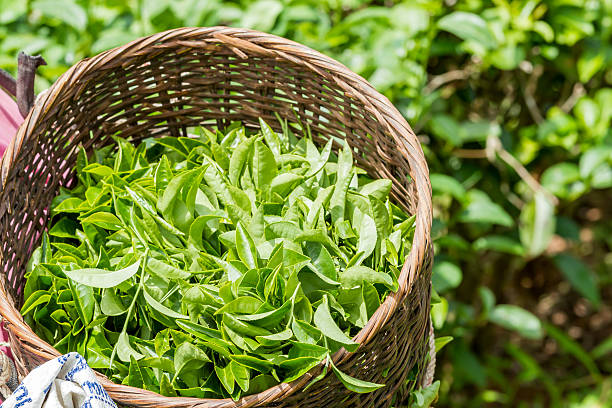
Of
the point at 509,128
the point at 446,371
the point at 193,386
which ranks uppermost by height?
the point at 193,386

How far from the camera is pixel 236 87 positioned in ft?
2.49

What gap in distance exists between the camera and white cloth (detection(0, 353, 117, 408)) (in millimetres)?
455

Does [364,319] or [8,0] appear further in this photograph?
[8,0]

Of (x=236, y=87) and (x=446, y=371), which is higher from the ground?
(x=236, y=87)

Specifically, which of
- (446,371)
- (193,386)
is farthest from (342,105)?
(446,371)

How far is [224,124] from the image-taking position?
0.79 meters

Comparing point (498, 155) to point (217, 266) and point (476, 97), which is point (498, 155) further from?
point (217, 266)

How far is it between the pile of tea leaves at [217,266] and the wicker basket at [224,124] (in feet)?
0.07

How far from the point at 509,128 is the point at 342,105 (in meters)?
0.72

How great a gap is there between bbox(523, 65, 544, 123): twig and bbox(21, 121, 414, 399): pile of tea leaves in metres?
0.68

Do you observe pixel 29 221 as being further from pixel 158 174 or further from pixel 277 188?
pixel 277 188

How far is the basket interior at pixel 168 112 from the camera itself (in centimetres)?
64

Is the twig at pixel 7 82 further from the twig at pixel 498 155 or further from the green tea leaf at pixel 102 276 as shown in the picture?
the twig at pixel 498 155

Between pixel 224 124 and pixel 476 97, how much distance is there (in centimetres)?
68
